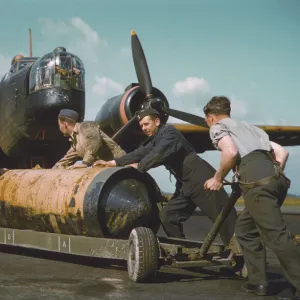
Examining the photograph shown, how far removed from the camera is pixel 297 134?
20.5 meters

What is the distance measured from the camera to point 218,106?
4840 mm

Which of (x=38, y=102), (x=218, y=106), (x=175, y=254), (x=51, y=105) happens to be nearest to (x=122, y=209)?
(x=175, y=254)

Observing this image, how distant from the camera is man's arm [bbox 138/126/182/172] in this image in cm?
568

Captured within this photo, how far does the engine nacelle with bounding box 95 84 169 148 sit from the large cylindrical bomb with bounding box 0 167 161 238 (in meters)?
6.95

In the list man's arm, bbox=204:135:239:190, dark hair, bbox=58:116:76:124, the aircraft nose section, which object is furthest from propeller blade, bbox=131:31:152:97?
man's arm, bbox=204:135:239:190

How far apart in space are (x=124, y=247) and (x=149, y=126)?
1.50 meters

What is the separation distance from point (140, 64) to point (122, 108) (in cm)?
150

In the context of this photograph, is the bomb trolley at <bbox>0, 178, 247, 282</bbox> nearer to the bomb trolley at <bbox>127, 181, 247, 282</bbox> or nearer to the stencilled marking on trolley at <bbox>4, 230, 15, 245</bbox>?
the bomb trolley at <bbox>127, 181, 247, 282</bbox>

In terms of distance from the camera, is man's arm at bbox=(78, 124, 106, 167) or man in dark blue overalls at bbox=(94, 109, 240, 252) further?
man's arm at bbox=(78, 124, 106, 167)

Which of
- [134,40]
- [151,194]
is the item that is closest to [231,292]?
[151,194]

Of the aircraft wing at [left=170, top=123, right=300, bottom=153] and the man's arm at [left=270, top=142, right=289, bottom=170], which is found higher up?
the aircraft wing at [left=170, top=123, right=300, bottom=153]

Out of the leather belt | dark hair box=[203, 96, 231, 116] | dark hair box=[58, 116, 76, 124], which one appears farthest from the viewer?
dark hair box=[58, 116, 76, 124]

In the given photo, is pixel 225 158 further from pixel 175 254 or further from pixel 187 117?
pixel 187 117

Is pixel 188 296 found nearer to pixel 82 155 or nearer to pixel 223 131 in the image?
pixel 223 131
